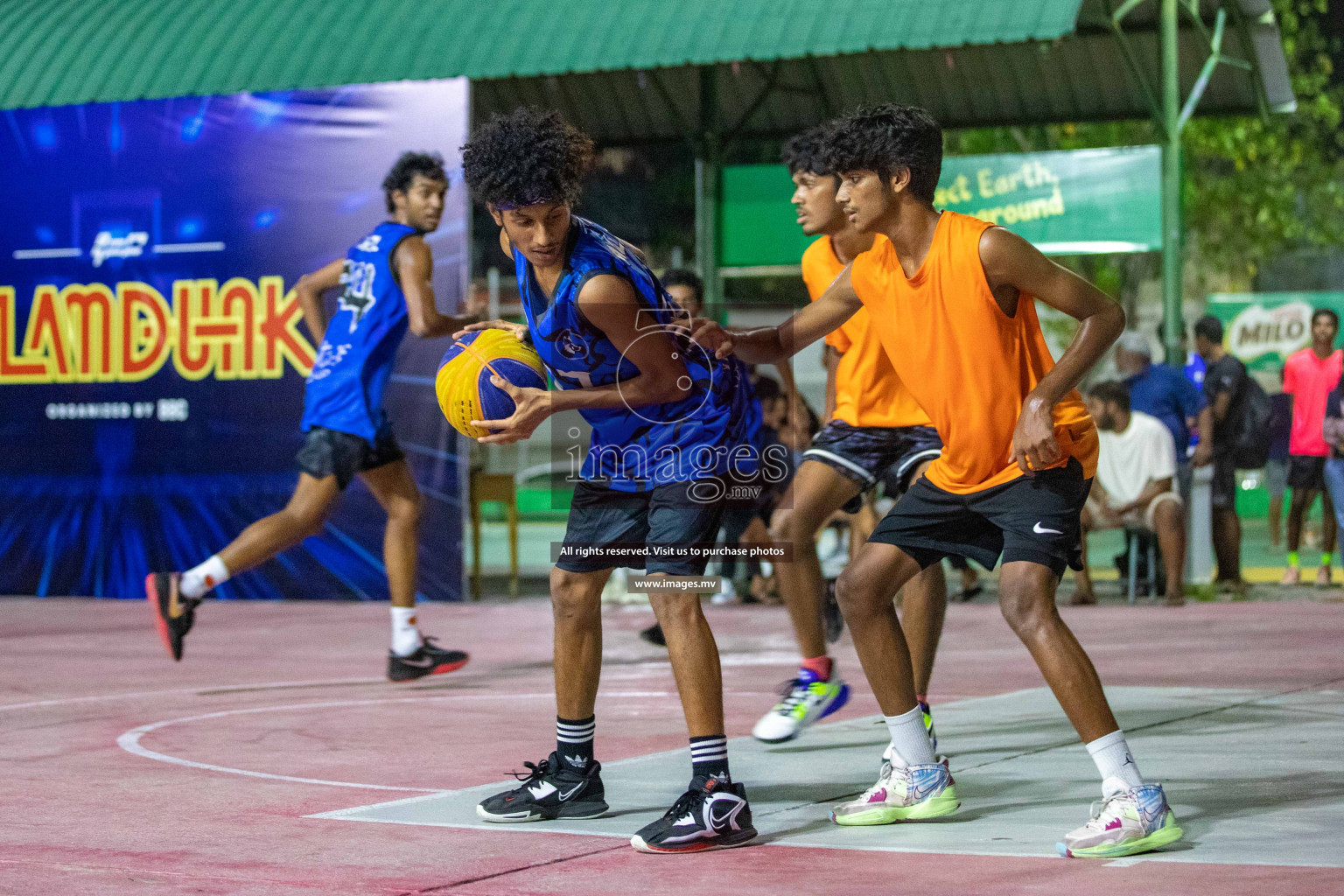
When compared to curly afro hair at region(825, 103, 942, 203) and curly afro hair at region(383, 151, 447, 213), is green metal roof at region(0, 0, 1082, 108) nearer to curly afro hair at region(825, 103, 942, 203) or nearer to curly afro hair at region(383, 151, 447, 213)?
curly afro hair at region(383, 151, 447, 213)

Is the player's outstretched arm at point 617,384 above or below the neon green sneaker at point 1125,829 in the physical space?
above

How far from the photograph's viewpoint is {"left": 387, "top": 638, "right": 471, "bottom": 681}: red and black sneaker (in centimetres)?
864

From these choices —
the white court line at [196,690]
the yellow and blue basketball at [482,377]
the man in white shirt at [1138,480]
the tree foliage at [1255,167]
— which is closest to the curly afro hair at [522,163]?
the yellow and blue basketball at [482,377]

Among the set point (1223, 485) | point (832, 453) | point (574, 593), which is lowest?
point (574, 593)

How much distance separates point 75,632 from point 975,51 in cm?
1016

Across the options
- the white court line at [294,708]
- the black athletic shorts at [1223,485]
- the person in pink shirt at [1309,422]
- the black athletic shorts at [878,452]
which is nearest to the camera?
the white court line at [294,708]

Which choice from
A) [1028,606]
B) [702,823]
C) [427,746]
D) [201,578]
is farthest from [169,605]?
[1028,606]

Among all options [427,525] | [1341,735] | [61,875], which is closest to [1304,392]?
[427,525]

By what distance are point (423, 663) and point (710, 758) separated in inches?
162

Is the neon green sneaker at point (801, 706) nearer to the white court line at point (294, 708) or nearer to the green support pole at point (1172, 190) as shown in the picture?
the white court line at point (294, 708)

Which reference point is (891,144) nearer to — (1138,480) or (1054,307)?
(1054,307)

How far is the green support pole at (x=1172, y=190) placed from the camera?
45.9 feet

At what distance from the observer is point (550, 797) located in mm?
5109

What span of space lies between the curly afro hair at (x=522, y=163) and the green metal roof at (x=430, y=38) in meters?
8.43
